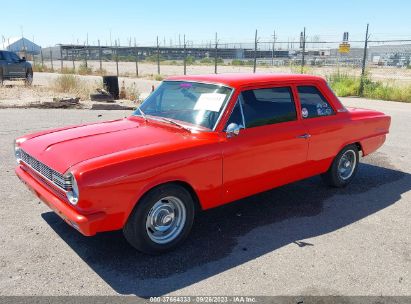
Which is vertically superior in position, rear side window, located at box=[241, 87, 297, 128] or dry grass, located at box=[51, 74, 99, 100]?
rear side window, located at box=[241, 87, 297, 128]

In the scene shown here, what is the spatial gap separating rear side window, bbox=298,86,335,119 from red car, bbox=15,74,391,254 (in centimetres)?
2

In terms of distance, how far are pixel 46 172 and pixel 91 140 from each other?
52 centimetres

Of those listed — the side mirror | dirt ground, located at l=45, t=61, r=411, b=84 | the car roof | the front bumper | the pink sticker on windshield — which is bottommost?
the front bumper

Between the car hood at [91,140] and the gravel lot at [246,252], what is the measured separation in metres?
0.87

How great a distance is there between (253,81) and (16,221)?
9.91 ft

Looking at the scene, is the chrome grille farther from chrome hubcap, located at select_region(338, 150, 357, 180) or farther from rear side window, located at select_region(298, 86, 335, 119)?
chrome hubcap, located at select_region(338, 150, 357, 180)

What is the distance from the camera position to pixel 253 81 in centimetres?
436

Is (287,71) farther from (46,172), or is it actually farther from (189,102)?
(46,172)

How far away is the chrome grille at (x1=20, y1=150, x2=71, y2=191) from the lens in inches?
129

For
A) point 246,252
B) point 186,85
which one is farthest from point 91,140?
point 246,252

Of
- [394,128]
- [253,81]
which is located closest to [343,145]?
[253,81]

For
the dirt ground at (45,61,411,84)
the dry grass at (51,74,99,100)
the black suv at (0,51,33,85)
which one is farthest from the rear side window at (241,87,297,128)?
the black suv at (0,51,33,85)

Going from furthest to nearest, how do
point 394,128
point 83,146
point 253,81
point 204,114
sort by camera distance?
1. point 394,128
2. point 253,81
3. point 204,114
4. point 83,146

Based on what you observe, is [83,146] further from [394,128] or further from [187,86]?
[394,128]
